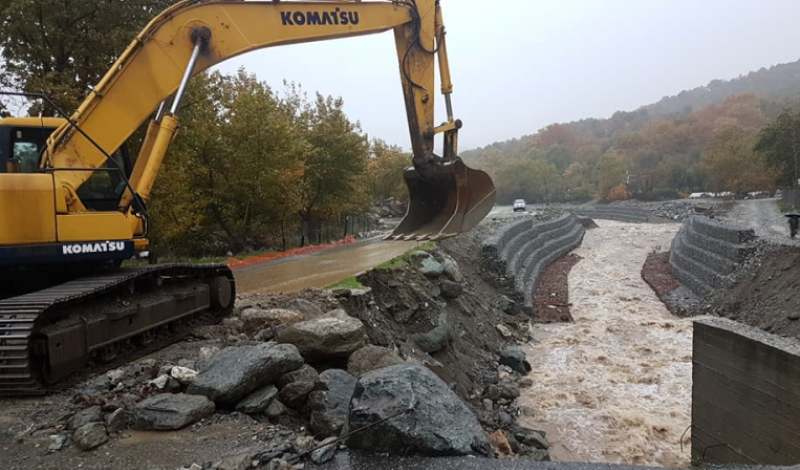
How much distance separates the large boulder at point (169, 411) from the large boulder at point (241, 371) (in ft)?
0.45

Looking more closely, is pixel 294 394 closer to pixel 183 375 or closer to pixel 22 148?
pixel 183 375

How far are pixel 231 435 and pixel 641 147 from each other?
360ft

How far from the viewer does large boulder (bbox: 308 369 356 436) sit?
174 inches

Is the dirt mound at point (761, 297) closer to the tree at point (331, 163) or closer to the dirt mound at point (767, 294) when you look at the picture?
the dirt mound at point (767, 294)

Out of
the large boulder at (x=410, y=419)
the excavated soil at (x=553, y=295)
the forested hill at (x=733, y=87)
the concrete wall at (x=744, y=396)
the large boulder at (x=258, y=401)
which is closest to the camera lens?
A: the large boulder at (x=410, y=419)

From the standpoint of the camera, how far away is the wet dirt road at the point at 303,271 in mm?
11000

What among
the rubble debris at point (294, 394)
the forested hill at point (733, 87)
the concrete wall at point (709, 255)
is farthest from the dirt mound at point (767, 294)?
the forested hill at point (733, 87)

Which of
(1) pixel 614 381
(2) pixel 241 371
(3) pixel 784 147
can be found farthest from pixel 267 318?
(3) pixel 784 147

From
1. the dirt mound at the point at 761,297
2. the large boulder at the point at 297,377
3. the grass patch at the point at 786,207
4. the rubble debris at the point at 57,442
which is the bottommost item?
the dirt mound at the point at 761,297

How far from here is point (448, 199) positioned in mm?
9805

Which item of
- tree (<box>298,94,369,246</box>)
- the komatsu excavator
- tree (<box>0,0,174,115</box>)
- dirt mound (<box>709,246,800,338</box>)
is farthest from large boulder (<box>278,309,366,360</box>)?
tree (<box>298,94,369,246</box>)

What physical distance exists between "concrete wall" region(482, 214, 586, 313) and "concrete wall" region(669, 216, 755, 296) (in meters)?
5.52

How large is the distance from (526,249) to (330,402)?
802 inches

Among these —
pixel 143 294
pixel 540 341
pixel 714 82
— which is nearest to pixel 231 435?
pixel 143 294
